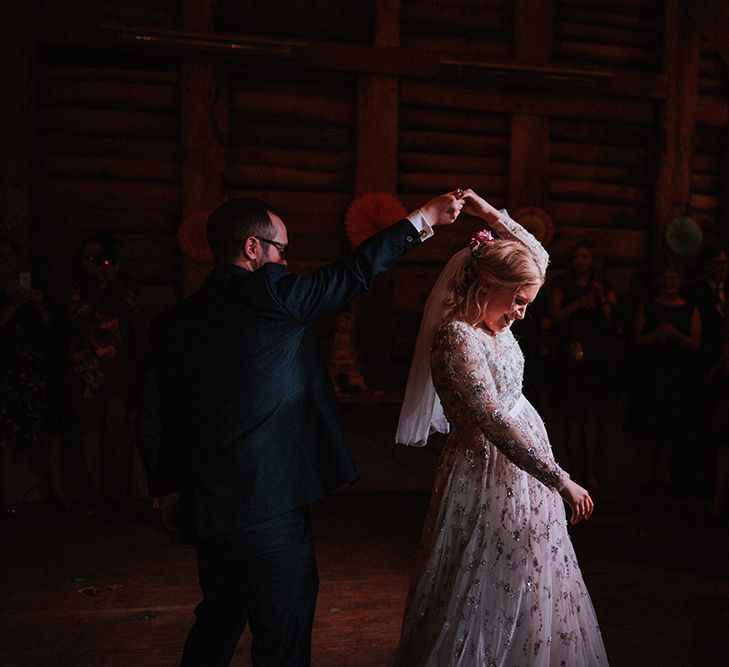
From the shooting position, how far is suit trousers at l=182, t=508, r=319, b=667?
7.76 feet

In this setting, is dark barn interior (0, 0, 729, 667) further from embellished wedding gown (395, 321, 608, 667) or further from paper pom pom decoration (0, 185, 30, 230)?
embellished wedding gown (395, 321, 608, 667)

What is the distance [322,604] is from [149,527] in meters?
1.75

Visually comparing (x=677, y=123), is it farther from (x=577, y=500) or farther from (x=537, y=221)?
(x=577, y=500)

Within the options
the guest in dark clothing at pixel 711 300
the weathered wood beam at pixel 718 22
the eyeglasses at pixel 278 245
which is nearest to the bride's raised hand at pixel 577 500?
the eyeglasses at pixel 278 245

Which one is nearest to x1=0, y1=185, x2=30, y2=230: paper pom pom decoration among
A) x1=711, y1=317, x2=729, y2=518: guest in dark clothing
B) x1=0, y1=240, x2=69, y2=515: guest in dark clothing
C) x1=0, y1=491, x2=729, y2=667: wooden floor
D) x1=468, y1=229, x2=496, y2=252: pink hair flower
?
x1=0, y1=240, x2=69, y2=515: guest in dark clothing

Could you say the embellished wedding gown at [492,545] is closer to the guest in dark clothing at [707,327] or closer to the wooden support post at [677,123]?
the guest in dark clothing at [707,327]

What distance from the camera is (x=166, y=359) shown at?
8.17 ft

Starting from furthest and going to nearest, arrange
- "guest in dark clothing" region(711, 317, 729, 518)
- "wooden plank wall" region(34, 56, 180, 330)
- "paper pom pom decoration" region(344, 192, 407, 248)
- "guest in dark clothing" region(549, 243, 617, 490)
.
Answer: "guest in dark clothing" region(549, 243, 617, 490), "paper pom pom decoration" region(344, 192, 407, 248), "wooden plank wall" region(34, 56, 180, 330), "guest in dark clothing" region(711, 317, 729, 518)

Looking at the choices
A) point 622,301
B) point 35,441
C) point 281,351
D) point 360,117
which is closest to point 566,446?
point 622,301

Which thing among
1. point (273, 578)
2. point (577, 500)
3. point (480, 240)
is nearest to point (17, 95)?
point (480, 240)

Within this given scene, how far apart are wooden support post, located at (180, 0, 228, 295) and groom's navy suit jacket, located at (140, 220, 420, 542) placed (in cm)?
Result: 387

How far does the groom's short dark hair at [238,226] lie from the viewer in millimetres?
2428

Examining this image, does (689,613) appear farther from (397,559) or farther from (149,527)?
(149,527)

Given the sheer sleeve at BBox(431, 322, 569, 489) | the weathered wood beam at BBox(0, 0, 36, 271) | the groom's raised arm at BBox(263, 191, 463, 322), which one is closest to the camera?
the groom's raised arm at BBox(263, 191, 463, 322)
